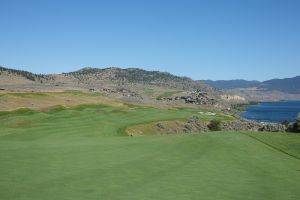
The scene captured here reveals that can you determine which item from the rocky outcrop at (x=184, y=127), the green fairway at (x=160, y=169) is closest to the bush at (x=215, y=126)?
the rocky outcrop at (x=184, y=127)

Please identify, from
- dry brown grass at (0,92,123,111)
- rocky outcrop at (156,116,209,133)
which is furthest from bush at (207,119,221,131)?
dry brown grass at (0,92,123,111)

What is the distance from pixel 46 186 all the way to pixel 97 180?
5.46 feet

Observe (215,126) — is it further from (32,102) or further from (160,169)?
(160,169)

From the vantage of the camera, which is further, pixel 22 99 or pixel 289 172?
pixel 22 99

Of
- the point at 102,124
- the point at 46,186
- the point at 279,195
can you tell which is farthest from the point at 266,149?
the point at 102,124

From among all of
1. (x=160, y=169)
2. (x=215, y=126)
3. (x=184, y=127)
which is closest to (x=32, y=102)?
(x=184, y=127)

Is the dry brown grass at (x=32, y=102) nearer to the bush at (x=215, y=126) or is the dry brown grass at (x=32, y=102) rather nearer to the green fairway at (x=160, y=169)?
the bush at (x=215, y=126)

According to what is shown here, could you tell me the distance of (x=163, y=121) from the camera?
159 feet

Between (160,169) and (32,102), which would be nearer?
(160,169)

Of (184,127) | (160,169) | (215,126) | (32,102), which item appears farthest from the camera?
(32,102)

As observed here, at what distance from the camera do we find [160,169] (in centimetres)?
1529

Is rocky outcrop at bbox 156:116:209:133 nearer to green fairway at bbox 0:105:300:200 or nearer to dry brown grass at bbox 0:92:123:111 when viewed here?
dry brown grass at bbox 0:92:123:111

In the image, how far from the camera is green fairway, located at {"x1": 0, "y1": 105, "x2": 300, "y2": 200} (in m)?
11.9

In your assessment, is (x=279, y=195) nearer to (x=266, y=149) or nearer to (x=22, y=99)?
(x=266, y=149)
